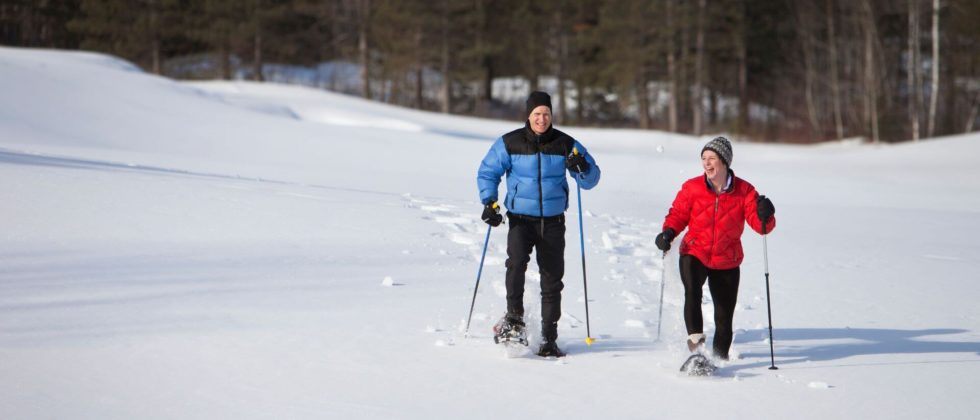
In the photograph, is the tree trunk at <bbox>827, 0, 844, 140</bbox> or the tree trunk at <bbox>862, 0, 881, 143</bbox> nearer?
the tree trunk at <bbox>862, 0, 881, 143</bbox>

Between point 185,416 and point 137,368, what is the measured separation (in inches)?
26.9

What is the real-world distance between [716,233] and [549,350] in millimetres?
1139

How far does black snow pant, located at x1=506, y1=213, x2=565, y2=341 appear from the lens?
4.97 meters

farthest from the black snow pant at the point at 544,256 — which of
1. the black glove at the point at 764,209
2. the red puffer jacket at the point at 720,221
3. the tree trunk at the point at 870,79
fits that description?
the tree trunk at the point at 870,79

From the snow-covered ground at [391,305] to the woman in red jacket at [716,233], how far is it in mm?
345

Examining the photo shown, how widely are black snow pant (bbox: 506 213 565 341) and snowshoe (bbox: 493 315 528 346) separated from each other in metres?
0.05

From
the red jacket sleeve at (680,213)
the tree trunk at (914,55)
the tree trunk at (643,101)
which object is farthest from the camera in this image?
the tree trunk at (643,101)

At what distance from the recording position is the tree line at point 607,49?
32.0 meters

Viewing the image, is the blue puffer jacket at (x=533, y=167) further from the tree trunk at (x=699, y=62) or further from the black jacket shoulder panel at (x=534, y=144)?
the tree trunk at (x=699, y=62)

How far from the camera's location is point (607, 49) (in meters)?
36.6

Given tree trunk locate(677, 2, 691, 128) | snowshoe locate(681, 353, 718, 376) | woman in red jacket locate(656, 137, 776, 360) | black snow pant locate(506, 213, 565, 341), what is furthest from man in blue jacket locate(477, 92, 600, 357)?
tree trunk locate(677, 2, 691, 128)

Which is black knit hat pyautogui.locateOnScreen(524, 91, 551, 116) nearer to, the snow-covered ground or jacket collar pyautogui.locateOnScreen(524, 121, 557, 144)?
jacket collar pyautogui.locateOnScreen(524, 121, 557, 144)

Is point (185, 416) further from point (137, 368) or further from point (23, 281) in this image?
point (23, 281)

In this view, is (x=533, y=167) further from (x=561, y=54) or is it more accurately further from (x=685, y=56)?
(x=561, y=54)
